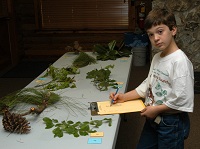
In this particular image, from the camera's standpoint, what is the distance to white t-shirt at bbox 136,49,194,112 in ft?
4.09

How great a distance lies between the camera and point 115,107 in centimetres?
144

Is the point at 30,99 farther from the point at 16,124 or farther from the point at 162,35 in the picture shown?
the point at 162,35

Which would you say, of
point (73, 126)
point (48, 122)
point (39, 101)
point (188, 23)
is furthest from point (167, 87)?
point (188, 23)

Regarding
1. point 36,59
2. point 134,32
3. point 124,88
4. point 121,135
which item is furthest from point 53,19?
point 124,88

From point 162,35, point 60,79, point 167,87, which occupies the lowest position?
point 60,79

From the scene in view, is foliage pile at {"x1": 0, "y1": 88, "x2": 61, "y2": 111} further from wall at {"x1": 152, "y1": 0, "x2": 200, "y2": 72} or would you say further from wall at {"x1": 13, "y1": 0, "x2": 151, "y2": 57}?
wall at {"x1": 13, "y1": 0, "x2": 151, "y2": 57}

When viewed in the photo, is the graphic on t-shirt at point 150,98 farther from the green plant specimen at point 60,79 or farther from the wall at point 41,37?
the wall at point 41,37

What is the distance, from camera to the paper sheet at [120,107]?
138 centimetres

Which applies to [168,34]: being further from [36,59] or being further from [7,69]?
[36,59]

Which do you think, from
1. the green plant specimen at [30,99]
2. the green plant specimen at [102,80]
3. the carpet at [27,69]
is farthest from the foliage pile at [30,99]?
the carpet at [27,69]

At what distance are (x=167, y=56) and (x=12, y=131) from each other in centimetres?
83

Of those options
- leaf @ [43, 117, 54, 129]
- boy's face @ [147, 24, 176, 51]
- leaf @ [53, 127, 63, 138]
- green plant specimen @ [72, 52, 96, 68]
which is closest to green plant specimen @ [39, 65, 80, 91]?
green plant specimen @ [72, 52, 96, 68]

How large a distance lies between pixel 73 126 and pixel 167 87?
0.50m

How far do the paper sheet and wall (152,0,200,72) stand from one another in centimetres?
312
